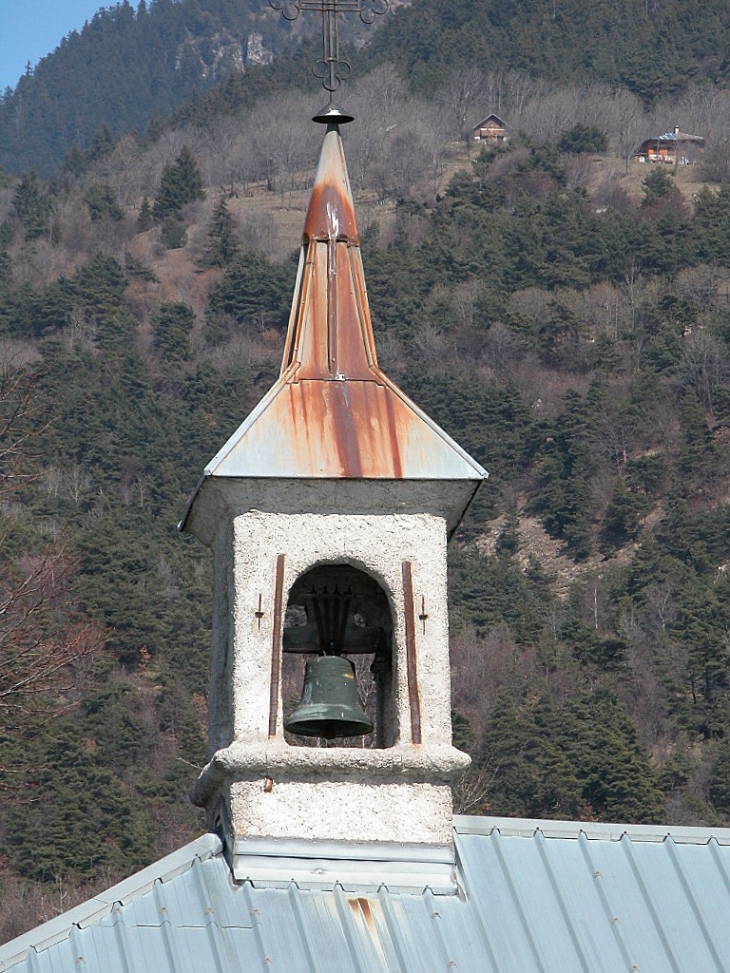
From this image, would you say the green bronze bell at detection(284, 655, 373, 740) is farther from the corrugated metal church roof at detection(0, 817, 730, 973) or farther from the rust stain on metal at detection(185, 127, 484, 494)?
the rust stain on metal at detection(185, 127, 484, 494)

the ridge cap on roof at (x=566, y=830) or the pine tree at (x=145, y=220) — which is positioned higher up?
the pine tree at (x=145, y=220)

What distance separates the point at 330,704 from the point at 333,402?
47.5 inches

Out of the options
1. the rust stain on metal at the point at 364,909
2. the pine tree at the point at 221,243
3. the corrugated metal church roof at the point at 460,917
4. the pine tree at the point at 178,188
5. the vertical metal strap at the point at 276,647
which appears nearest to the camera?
the corrugated metal church roof at the point at 460,917

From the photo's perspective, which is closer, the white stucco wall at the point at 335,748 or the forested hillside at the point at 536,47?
the white stucco wall at the point at 335,748

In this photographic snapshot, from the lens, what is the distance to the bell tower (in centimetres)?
795

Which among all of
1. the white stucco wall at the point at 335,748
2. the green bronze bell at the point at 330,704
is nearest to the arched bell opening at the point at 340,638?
the green bronze bell at the point at 330,704

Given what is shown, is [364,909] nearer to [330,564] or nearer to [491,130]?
[330,564]

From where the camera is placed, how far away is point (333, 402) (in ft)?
27.9

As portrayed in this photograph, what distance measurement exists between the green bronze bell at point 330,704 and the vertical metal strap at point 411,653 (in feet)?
1.64

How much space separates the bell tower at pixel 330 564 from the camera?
26.1 feet

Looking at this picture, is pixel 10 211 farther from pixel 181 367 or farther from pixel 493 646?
pixel 493 646

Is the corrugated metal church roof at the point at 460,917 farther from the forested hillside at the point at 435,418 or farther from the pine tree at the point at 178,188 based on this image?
the pine tree at the point at 178,188

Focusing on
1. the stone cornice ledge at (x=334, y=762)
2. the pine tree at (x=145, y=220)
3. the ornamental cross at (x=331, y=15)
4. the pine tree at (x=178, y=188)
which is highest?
the pine tree at (x=178, y=188)

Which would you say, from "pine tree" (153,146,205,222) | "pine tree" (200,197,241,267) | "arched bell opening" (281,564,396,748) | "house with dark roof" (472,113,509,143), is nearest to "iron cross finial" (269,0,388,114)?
"arched bell opening" (281,564,396,748)
